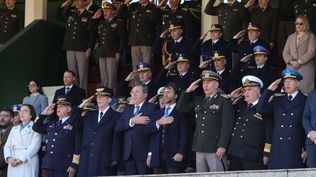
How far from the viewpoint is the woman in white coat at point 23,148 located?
14.8 m

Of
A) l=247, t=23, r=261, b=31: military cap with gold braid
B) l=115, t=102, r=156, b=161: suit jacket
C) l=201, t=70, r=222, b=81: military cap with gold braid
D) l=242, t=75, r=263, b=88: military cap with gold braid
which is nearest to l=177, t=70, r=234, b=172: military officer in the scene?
l=201, t=70, r=222, b=81: military cap with gold braid

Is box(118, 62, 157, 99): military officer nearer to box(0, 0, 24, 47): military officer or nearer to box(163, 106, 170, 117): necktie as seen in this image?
box(163, 106, 170, 117): necktie

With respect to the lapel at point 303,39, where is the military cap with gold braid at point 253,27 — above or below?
above

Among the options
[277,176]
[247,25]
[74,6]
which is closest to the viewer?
[277,176]

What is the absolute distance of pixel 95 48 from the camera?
17.5 metres

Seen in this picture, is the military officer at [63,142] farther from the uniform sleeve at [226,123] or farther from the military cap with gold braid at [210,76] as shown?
the uniform sleeve at [226,123]

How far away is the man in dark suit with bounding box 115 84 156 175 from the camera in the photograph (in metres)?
13.8

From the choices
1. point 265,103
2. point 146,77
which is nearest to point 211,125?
point 265,103

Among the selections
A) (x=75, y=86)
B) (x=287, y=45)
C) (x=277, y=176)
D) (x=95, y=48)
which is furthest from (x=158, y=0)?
(x=277, y=176)

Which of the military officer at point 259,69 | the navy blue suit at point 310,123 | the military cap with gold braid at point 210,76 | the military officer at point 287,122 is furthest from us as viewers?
the military officer at point 259,69

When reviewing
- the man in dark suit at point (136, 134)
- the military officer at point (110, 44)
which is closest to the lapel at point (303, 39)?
the man in dark suit at point (136, 134)

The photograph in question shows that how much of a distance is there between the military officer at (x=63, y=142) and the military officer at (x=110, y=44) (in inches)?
93.0

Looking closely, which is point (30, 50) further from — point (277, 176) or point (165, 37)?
point (277, 176)

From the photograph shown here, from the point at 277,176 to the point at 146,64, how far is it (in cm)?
432
